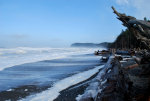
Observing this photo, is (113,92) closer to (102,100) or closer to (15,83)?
(102,100)

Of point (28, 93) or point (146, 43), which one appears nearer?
point (146, 43)

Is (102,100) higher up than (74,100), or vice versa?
(102,100)

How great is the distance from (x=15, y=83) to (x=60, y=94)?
3.09m

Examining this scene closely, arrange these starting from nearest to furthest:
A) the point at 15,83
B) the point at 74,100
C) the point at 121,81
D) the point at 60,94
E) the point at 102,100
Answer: the point at 102,100 → the point at 121,81 → the point at 74,100 → the point at 60,94 → the point at 15,83

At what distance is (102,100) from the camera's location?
3.22 m

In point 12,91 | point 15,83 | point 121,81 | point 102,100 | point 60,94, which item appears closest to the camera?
point 102,100

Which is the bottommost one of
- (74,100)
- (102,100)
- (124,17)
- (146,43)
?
(74,100)

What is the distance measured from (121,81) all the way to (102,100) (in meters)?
1.02

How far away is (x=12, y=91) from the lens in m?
7.14

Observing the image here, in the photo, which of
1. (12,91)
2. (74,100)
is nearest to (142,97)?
(74,100)

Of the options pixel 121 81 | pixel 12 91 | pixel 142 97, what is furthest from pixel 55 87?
pixel 142 97

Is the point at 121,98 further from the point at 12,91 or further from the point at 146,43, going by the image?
the point at 12,91

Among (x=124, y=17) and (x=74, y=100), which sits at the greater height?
(x=124, y=17)

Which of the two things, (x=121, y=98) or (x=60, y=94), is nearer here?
(x=121, y=98)
